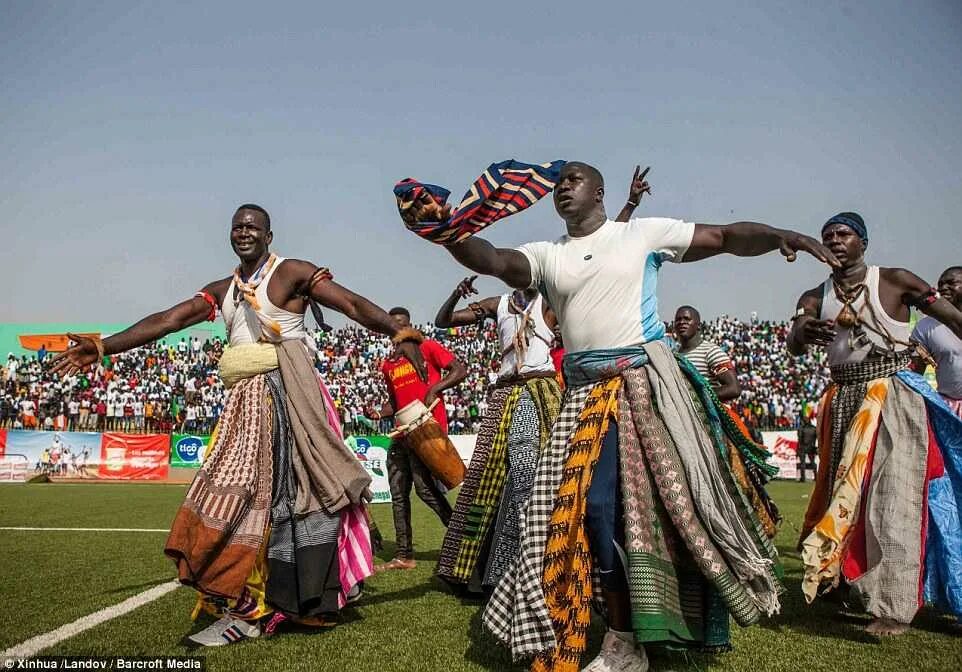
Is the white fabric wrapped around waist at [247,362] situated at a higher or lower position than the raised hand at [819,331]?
lower

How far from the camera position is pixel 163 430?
29.7m

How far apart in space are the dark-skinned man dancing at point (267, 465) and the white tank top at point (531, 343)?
1.69 meters

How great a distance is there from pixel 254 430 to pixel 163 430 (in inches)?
1070

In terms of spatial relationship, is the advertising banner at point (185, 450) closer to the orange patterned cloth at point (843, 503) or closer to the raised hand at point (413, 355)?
the raised hand at point (413, 355)

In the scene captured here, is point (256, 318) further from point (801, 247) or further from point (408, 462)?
point (801, 247)

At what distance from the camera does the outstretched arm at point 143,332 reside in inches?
190

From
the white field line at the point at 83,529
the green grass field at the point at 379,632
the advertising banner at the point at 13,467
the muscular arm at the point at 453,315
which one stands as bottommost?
the advertising banner at the point at 13,467

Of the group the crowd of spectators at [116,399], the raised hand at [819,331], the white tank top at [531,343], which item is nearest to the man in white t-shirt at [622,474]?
the raised hand at [819,331]

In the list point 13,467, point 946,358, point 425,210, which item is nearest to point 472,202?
point 425,210

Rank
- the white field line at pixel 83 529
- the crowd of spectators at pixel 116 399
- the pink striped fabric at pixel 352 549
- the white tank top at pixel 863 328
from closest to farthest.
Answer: the pink striped fabric at pixel 352 549 < the white tank top at pixel 863 328 < the white field line at pixel 83 529 < the crowd of spectators at pixel 116 399

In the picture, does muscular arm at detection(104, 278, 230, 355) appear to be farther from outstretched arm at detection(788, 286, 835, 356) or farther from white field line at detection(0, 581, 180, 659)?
outstretched arm at detection(788, 286, 835, 356)

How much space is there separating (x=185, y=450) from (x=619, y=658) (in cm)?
2078

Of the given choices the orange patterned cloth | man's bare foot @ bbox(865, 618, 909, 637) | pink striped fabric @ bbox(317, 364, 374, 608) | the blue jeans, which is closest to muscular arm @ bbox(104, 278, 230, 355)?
pink striped fabric @ bbox(317, 364, 374, 608)

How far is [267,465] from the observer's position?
4.67 m
